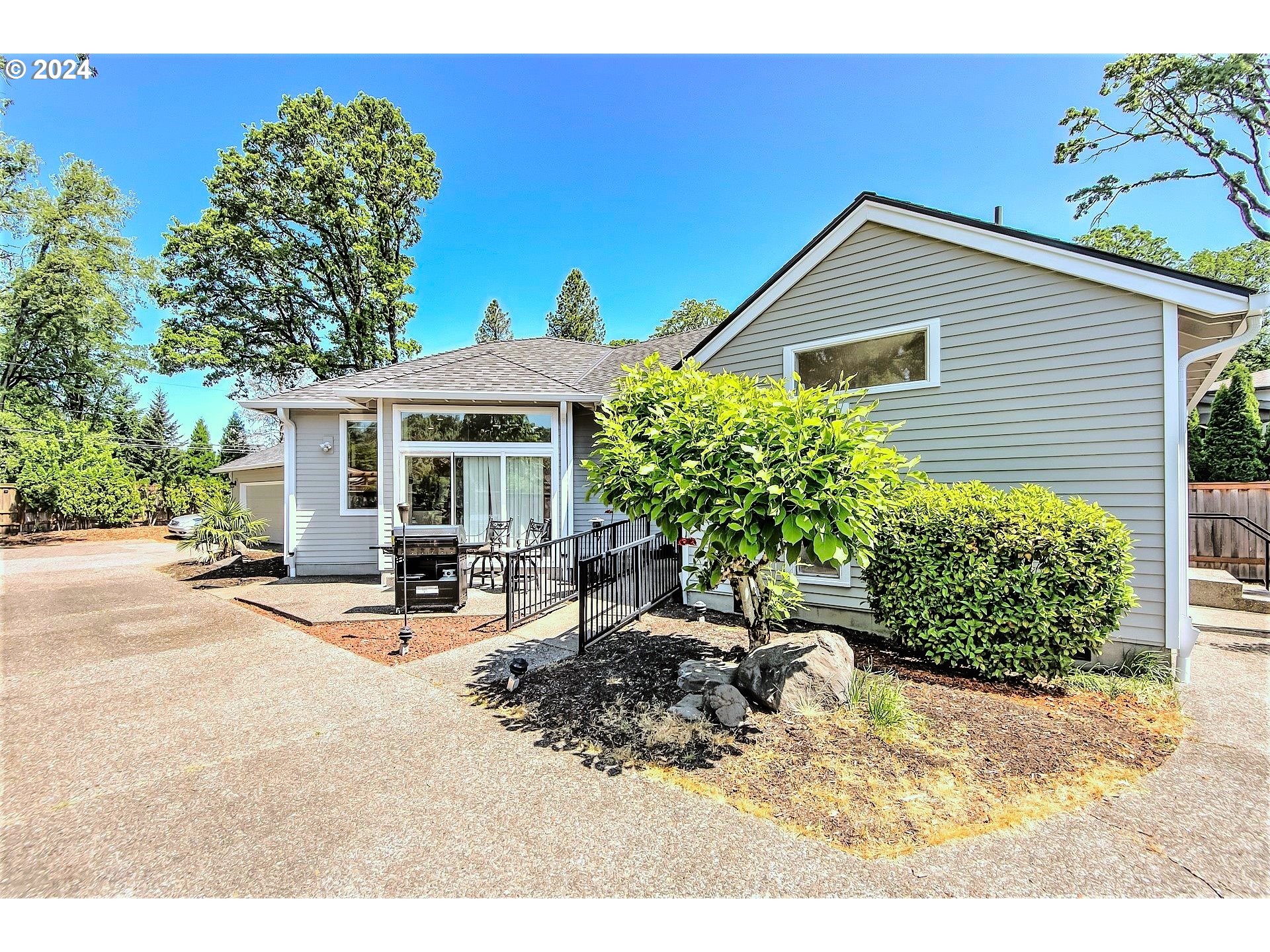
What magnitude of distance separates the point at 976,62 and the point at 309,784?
7243 mm

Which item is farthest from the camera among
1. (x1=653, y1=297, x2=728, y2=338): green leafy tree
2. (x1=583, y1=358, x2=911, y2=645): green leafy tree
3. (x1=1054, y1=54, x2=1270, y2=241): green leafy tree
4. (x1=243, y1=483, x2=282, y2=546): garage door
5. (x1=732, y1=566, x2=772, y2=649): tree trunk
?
(x1=653, y1=297, x2=728, y2=338): green leafy tree

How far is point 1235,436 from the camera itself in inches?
458

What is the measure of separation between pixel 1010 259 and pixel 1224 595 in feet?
21.2

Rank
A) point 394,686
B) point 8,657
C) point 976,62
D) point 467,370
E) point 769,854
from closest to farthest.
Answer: point 769,854
point 976,62
point 394,686
point 8,657
point 467,370

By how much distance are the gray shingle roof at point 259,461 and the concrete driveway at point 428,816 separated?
13838 millimetres

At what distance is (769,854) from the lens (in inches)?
92.9

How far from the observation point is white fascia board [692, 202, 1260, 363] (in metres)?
4.16

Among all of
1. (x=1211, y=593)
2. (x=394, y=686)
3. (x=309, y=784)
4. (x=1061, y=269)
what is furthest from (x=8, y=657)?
(x=1211, y=593)

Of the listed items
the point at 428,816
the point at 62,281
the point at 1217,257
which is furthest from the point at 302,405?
the point at 1217,257

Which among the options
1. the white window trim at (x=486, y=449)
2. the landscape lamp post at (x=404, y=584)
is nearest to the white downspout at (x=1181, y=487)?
the landscape lamp post at (x=404, y=584)

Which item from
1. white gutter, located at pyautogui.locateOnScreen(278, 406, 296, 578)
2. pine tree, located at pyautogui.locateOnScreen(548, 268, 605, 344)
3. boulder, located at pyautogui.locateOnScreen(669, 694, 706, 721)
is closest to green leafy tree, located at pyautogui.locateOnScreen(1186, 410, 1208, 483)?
boulder, located at pyautogui.locateOnScreen(669, 694, 706, 721)

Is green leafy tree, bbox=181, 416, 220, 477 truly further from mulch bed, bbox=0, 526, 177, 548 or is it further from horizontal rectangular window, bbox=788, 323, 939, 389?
horizontal rectangular window, bbox=788, 323, 939, 389

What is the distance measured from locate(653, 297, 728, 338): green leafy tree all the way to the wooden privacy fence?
22.5 meters
